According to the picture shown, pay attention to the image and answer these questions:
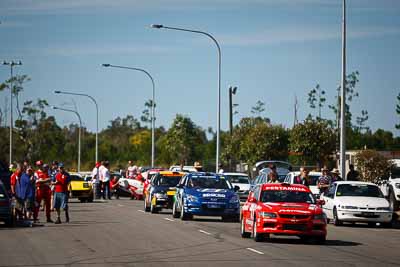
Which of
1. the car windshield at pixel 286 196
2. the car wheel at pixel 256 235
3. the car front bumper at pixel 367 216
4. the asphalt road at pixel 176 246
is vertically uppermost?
the car windshield at pixel 286 196

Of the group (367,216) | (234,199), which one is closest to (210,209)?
(234,199)

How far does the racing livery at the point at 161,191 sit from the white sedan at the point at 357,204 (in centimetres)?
683

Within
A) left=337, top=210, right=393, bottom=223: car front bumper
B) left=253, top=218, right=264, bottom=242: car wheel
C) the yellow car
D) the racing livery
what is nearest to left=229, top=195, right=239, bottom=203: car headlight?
left=337, top=210, right=393, bottom=223: car front bumper

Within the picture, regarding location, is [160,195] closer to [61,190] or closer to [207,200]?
[207,200]

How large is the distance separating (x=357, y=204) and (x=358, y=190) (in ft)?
4.21

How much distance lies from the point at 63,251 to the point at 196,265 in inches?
154

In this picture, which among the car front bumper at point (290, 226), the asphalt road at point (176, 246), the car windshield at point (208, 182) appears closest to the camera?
the asphalt road at point (176, 246)

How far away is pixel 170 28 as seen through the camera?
1876 inches

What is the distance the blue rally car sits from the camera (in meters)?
31.1

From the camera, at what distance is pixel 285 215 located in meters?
22.3

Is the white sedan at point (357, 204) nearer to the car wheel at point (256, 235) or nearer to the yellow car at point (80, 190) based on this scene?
the car wheel at point (256, 235)

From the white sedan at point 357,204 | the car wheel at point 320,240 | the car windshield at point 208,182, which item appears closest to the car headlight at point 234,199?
the car windshield at point 208,182

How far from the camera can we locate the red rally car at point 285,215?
2234cm

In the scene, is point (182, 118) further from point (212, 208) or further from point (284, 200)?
point (284, 200)
